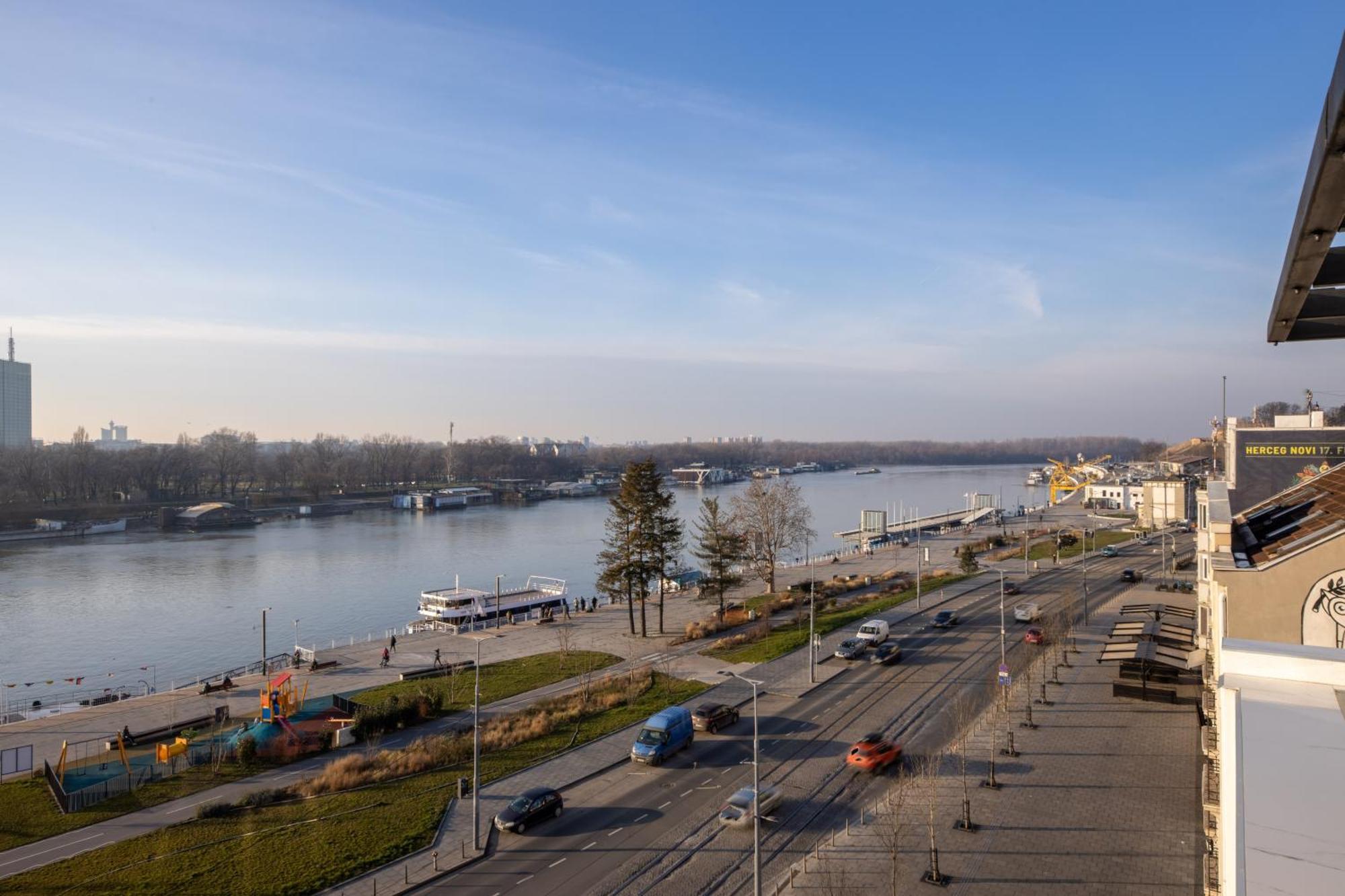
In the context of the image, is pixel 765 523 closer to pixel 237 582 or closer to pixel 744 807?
pixel 744 807

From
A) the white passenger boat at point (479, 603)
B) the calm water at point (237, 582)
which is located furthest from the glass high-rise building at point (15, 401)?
the white passenger boat at point (479, 603)

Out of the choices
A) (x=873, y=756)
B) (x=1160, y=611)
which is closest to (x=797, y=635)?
(x=1160, y=611)

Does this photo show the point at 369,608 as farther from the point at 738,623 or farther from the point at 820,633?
the point at 820,633

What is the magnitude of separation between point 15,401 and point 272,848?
22850 centimetres

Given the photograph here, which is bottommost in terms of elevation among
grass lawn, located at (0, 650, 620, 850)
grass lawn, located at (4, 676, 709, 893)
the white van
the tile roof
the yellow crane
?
grass lawn, located at (0, 650, 620, 850)

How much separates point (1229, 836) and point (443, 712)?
882 inches

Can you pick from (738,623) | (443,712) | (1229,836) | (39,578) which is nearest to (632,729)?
(443,712)

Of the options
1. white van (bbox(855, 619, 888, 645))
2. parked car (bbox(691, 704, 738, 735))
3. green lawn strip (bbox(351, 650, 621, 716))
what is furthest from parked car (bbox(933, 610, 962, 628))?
parked car (bbox(691, 704, 738, 735))

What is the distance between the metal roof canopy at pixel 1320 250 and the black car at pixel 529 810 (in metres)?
15.4

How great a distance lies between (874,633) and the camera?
30.1m

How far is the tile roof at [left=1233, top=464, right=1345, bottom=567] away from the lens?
14.3m

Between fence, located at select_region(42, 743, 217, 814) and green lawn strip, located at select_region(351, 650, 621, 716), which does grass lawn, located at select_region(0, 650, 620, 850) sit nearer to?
green lawn strip, located at select_region(351, 650, 621, 716)

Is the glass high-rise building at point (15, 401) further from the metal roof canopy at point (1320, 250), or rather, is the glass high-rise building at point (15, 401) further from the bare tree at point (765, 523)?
the metal roof canopy at point (1320, 250)

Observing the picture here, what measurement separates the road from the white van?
1641mm
